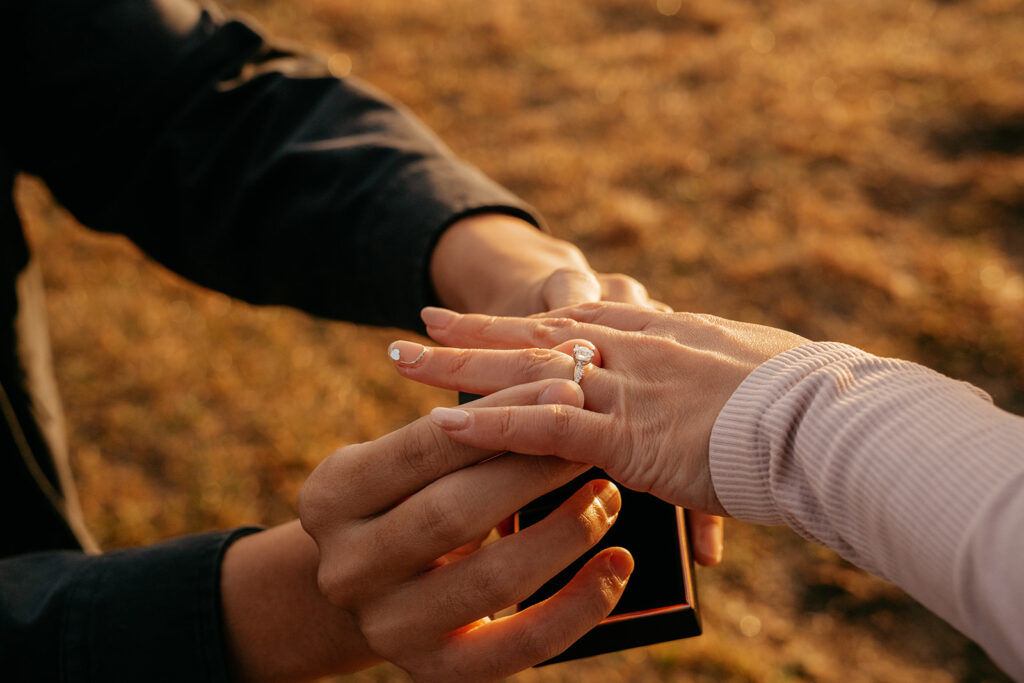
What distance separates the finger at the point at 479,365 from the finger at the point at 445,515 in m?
0.20

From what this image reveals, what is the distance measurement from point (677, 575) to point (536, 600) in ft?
0.83

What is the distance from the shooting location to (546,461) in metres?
1.31

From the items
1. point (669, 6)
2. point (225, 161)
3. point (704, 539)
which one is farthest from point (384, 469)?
point (669, 6)

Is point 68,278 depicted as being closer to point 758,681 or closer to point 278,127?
point 278,127

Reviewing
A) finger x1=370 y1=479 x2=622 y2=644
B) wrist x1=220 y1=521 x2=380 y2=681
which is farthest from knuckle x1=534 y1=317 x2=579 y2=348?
wrist x1=220 y1=521 x2=380 y2=681

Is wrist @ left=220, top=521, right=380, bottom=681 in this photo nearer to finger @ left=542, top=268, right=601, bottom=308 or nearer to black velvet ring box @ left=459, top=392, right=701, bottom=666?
black velvet ring box @ left=459, top=392, right=701, bottom=666

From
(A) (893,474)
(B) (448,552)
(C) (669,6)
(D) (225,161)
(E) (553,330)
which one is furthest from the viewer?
(C) (669,6)

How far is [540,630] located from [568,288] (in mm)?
700

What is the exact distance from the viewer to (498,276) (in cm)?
172

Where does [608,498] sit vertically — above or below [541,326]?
below

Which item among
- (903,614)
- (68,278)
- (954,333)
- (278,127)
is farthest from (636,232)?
(68,278)

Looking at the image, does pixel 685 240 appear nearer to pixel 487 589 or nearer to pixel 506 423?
pixel 506 423

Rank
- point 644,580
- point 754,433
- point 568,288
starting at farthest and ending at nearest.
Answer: point 568,288, point 644,580, point 754,433

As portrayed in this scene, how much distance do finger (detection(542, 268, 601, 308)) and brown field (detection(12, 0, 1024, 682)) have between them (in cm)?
147
